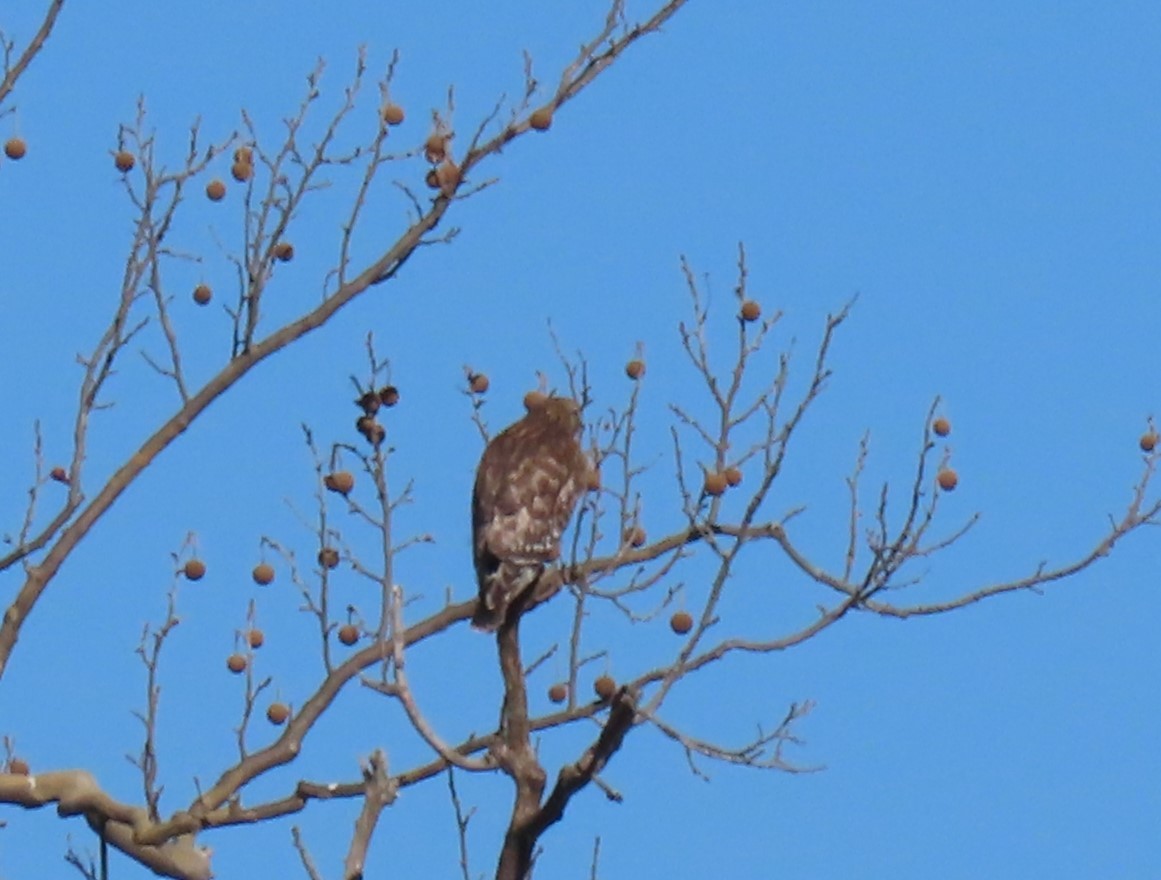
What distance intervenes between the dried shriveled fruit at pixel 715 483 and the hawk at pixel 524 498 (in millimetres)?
542

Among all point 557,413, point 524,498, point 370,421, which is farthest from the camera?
point 557,413

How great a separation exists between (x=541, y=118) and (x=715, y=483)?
7.52 ft

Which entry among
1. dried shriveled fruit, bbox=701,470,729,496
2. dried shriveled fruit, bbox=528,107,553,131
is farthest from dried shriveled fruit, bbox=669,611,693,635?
dried shriveled fruit, bbox=528,107,553,131

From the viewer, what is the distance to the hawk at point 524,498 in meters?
8.16

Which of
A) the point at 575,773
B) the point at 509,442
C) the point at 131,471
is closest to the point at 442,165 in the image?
the point at 509,442

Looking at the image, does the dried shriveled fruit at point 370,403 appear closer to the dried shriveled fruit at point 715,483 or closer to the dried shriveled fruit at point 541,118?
the dried shriveled fruit at point 715,483

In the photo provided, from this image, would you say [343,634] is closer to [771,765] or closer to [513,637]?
[513,637]

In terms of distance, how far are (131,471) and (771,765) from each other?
116 inches

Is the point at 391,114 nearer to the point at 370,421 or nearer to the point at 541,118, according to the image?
the point at 541,118

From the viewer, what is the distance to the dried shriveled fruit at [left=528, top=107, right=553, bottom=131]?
9.15m

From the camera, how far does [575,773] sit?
223 inches

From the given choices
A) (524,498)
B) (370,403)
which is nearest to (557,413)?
(524,498)

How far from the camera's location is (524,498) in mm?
8430

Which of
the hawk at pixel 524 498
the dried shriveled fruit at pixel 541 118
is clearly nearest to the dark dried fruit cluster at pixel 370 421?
the hawk at pixel 524 498
